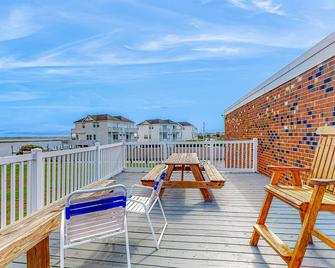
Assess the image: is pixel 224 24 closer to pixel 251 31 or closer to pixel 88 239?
pixel 251 31

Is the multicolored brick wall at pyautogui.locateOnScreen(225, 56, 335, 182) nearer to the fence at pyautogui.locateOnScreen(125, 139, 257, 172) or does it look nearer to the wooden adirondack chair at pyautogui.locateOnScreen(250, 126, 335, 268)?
the fence at pyautogui.locateOnScreen(125, 139, 257, 172)

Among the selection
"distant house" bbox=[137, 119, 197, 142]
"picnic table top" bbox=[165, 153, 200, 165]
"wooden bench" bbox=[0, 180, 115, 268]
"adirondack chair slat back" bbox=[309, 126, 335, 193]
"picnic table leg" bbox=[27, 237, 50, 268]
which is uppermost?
"distant house" bbox=[137, 119, 197, 142]

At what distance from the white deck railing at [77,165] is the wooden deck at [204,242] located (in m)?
0.61

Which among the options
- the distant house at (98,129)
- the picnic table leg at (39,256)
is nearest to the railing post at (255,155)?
the picnic table leg at (39,256)

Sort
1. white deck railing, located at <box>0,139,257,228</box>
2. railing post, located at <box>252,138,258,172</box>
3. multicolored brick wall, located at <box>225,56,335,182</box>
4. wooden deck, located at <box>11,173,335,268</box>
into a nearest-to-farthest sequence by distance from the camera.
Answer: wooden deck, located at <box>11,173,335,268</box>
white deck railing, located at <box>0,139,257,228</box>
multicolored brick wall, located at <box>225,56,335,182</box>
railing post, located at <box>252,138,258,172</box>

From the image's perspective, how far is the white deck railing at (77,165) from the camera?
2.67 metres

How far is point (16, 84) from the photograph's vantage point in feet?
112

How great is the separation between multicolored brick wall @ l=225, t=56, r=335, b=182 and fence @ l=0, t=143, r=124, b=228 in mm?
3915

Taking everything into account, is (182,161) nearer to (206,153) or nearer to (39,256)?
(39,256)

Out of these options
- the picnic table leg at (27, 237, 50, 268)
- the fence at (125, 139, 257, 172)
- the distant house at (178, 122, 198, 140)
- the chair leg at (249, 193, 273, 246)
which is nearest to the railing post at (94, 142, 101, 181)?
the fence at (125, 139, 257, 172)

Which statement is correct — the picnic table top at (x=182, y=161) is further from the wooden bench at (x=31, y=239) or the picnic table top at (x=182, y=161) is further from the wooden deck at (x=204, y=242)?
the wooden bench at (x=31, y=239)

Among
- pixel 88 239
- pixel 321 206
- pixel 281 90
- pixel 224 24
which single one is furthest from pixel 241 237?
pixel 224 24

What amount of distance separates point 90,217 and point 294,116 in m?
4.31

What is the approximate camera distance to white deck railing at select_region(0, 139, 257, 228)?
2672mm
